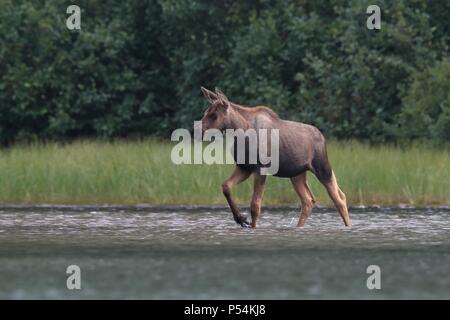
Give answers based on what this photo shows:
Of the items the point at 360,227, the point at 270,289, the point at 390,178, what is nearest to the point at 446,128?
the point at 390,178

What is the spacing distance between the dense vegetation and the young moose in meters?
10.6

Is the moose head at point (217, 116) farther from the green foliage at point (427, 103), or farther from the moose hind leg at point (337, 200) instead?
the green foliage at point (427, 103)

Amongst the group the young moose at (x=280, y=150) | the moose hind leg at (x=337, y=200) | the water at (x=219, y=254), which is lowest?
the water at (x=219, y=254)

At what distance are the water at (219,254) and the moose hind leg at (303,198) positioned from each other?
139mm

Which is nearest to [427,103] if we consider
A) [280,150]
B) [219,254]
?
[280,150]

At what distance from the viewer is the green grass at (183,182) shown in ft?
65.4

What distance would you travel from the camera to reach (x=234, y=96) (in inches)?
1233

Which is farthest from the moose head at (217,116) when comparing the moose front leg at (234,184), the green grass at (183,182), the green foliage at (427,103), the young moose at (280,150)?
the green foliage at (427,103)

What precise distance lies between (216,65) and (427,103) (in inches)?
266

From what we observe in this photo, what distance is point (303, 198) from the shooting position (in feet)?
54.3

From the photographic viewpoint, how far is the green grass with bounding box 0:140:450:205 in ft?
65.4

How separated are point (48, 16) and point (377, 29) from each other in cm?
768

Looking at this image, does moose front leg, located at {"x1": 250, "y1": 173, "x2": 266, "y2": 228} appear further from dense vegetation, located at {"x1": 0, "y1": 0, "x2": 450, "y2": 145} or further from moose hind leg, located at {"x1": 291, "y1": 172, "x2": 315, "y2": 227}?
dense vegetation, located at {"x1": 0, "y1": 0, "x2": 450, "y2": 145}

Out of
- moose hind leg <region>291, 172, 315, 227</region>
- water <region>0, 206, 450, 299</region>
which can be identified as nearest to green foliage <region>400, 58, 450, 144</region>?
water <region>0, 206, 450, 299</region>
